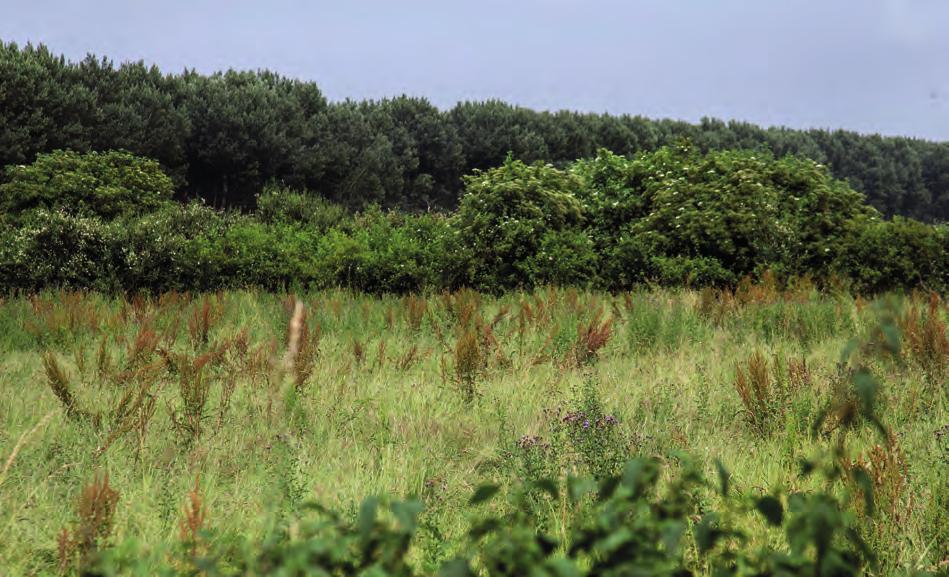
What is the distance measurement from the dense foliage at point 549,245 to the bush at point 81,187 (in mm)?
1701

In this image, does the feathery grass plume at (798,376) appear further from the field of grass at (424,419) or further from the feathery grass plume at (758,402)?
the feathery grass plume at (758,402)

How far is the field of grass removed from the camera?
9.59 feet

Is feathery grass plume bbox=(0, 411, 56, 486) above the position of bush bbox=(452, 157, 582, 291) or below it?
below

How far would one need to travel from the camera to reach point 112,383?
5090mm

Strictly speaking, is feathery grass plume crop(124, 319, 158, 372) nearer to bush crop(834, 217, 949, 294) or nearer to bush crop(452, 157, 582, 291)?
bush crop(452, 157, 582, 291)

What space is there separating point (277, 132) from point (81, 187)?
711 centimetres

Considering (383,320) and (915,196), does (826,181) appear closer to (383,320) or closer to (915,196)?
(383,320)

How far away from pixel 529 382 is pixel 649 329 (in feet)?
6.43

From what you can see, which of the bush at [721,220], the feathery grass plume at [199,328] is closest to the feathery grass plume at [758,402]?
the feathery grass plume at [199,328]

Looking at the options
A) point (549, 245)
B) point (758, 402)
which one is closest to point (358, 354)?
point (758, 402)

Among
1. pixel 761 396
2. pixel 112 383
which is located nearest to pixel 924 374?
pixel 761 396

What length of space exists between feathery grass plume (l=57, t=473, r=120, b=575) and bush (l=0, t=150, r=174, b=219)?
1187 cm

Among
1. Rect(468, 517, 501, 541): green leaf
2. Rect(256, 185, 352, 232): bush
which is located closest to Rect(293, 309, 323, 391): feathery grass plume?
Rect(468, 517, 501, 541): green leaf

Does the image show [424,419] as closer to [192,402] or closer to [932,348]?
[192,402]
